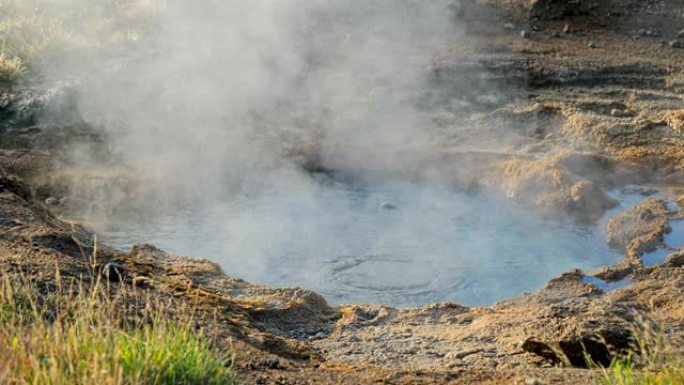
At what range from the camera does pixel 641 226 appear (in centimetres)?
678

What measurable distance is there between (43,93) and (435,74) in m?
3.71

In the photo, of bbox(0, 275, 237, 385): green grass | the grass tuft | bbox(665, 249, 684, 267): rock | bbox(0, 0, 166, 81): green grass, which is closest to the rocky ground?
bbox(665, 249, 684, 267): rock

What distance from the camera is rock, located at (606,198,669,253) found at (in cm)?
659

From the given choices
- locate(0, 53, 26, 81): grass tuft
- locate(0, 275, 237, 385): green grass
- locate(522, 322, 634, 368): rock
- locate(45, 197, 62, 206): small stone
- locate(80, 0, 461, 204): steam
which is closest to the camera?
locate(0, 275, 237, 385): green grass

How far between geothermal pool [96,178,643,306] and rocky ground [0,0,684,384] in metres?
0.31

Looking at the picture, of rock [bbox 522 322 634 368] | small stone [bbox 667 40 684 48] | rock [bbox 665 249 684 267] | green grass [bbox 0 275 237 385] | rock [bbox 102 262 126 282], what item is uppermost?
small stone [bbox 667 40 684 48]

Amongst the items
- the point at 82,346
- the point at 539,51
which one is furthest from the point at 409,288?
the point at 539,51

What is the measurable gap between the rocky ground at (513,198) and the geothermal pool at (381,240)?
1.02 ft

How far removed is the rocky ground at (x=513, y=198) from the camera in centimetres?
441

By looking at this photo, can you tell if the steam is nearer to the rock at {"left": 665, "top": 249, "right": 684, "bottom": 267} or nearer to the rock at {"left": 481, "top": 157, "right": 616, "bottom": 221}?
the rock at {"left": 481, "top": 157, "right": 616, "bottom": 221}

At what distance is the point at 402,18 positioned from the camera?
1085 cm

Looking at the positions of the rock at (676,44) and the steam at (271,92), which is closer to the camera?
the steam at (271,92)

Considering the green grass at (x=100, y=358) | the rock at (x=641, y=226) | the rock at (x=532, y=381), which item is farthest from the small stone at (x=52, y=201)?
the rock at (x=532, y=381)

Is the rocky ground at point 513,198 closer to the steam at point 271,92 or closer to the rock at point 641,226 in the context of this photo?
the rock at point 641,226
